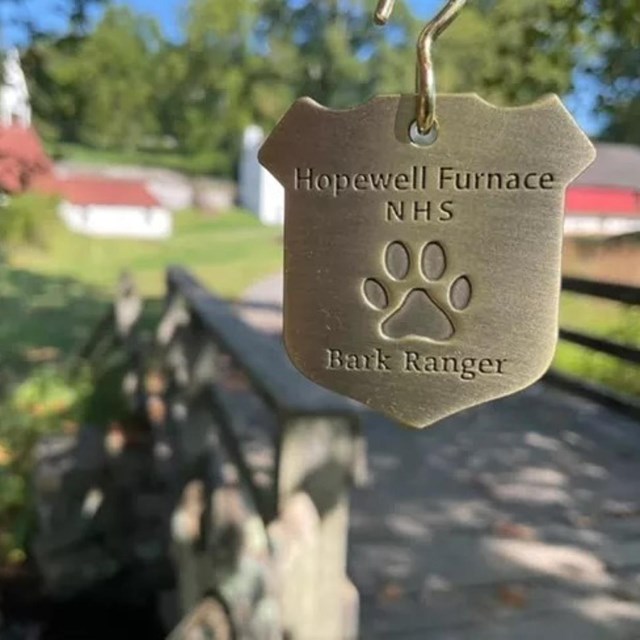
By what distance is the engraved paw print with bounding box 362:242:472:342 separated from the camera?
0.88 meters

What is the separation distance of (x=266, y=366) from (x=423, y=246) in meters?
1.50

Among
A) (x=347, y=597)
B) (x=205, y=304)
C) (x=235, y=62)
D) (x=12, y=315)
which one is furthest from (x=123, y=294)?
(x=235, y=62)

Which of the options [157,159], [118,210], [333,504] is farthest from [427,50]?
[157,159]

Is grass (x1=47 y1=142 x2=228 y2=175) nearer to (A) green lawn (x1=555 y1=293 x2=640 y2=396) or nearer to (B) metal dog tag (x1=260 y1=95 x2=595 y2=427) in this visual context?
(A) green lawn (x1=555 y1=293 x2=640 y2=396)

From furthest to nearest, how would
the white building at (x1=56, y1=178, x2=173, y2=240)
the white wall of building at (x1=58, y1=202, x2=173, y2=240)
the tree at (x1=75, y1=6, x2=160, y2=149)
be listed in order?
1. the white building at (x1=56, y1=178, x2=173, y2=240)
2. the white wall of building at (x1=58, y1=202, x2=173, y2=240)
3. the tree at (x1=75, y1=6, x2=160, y2=149)

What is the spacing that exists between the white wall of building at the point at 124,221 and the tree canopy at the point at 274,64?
8.55 feet

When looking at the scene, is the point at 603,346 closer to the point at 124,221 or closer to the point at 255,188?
the point at 124,221

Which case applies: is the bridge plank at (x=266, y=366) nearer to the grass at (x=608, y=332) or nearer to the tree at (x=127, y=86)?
the grass at (x=608, y=332)

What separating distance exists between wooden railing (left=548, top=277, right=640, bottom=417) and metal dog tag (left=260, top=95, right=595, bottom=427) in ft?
13.0

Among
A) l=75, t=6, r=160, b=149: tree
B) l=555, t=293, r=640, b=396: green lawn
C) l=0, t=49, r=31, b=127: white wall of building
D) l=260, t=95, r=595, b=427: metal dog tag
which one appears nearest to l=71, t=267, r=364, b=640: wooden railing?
l=260, t=95, r=595, b=427: metal dog tag

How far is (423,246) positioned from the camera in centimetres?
86

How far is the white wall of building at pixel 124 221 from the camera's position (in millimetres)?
28141

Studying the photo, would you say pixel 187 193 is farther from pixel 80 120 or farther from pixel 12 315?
pixel 80 120

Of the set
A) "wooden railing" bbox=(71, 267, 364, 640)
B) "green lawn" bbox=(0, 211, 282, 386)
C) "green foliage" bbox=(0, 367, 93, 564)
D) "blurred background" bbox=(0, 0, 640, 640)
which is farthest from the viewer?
"green lawn" bbox=(0, 211, 282, 386)
